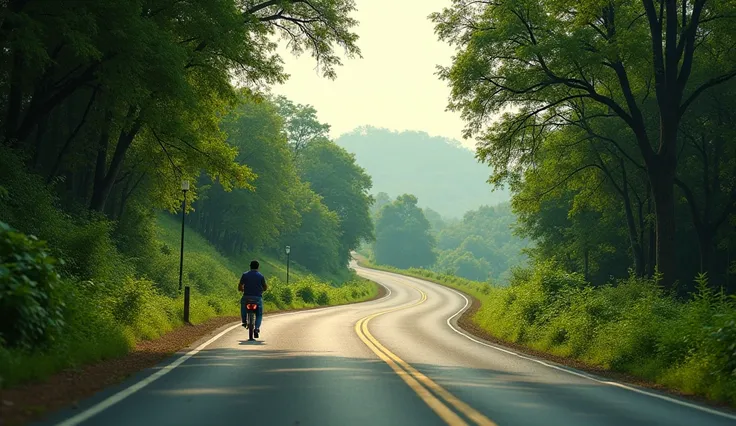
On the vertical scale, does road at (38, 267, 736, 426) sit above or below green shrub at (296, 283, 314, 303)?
below

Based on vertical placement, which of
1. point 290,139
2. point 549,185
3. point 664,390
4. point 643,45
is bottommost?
point 664,390

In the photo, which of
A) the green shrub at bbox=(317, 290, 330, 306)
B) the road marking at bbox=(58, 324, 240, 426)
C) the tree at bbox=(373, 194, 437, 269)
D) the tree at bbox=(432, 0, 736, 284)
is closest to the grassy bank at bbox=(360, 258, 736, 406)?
the tree at bbox=(432, 0, 736, 284)

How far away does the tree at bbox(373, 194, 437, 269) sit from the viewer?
164750 millimetres

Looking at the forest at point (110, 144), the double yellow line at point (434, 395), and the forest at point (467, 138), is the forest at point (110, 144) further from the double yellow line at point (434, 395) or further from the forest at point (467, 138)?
the double yellow line at point (434, 395)

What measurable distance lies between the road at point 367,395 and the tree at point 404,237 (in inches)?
5860

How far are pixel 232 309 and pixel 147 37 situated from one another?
62.5 feet

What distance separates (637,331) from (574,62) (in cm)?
1097

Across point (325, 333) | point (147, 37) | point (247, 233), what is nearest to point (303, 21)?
point (147, 37)

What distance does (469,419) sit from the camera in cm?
749

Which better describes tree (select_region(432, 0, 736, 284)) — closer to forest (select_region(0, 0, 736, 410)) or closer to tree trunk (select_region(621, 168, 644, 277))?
forest (select_region(0, 0, 736, 410))

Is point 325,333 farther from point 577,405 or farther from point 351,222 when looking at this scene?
point 351,222

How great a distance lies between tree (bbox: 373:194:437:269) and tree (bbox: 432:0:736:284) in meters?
137

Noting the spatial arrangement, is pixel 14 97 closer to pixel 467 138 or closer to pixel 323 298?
pixel 467 138

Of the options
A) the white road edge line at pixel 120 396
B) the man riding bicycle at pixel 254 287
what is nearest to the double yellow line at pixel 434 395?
the white road edge line at pixel 120 396
